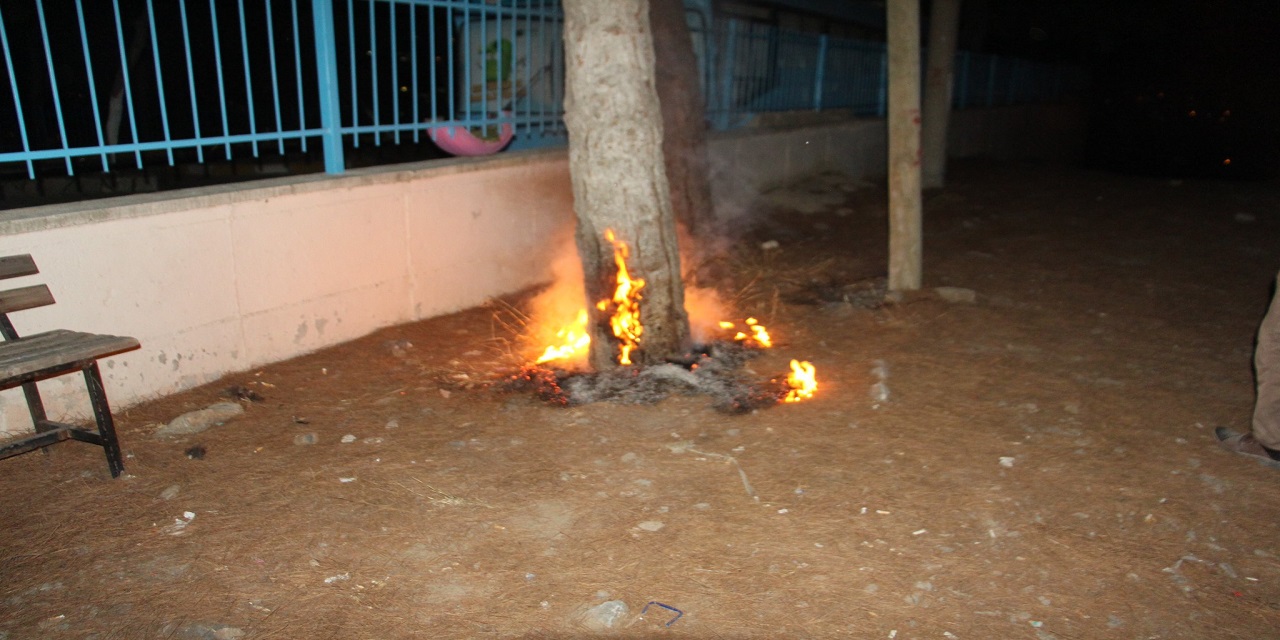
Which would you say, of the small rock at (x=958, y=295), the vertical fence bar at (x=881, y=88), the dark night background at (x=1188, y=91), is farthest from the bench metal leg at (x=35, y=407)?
the dark night background at (x=1188, y=91)

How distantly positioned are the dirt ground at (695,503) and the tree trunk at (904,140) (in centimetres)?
75

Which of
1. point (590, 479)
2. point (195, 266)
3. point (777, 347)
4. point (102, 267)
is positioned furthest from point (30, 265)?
point (777, 347)

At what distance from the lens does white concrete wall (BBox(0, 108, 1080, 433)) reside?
4.38m

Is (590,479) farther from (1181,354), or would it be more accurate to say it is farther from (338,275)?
(1181,354)

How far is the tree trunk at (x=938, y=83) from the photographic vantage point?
11727mm

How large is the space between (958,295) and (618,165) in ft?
10.8

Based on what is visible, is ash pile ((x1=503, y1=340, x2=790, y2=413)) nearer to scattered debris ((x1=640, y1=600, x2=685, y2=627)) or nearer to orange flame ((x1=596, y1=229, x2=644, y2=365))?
orange flame ((x1=596, y1=229, x2=644, y2=365))

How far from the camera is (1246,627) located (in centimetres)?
299

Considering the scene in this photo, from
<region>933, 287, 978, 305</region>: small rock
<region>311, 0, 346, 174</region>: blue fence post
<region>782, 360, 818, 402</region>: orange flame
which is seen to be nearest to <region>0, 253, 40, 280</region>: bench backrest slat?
<region>311, 0, 346, 174</region>: blue fence post

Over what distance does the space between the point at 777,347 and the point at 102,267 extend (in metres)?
3.94

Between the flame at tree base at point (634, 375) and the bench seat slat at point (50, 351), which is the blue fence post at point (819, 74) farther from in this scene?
the bench seat slat at point (50, 351)

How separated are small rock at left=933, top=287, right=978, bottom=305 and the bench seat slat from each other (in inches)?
218

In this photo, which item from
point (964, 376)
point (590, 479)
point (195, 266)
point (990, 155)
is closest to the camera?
point (590, 479)

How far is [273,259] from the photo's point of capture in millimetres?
5270
